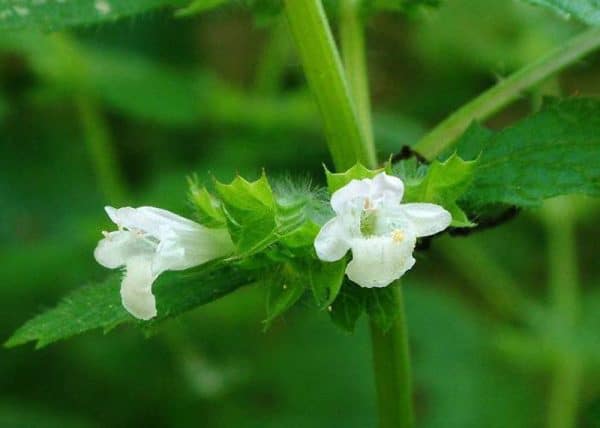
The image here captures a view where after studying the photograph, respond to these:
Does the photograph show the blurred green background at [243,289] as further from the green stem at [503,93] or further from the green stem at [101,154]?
the green stem at [503,93]

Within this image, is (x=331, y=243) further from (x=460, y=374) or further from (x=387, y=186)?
(x=460, y=374)

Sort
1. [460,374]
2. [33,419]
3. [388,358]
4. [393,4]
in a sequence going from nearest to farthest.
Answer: [388,358], [393,4], [33,419], [460,374]

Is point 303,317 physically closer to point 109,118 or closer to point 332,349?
point 332,349

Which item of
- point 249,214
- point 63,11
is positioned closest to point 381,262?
point 249,214

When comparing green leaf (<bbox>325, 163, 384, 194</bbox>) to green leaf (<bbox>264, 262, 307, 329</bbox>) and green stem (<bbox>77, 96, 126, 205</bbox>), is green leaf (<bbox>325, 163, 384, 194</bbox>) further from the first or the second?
green stem (<bbox>77, 96, 126, 205</bbox>)

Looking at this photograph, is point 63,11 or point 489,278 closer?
point 63,11

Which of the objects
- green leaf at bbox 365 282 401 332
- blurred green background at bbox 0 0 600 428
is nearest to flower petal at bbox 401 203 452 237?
green leaf at bbox 365 282 401 332
